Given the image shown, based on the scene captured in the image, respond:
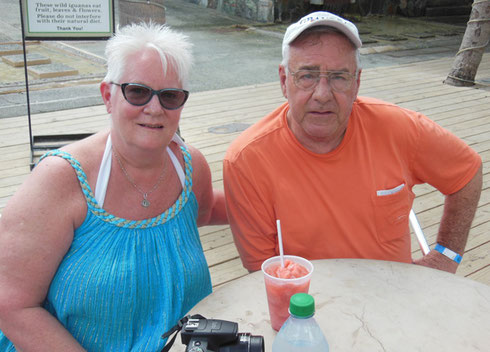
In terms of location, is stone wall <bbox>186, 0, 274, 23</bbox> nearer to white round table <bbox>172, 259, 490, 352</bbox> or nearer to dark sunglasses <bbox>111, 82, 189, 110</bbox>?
dark sunglasses <bbox>111, 82, 189, 110</bbox>

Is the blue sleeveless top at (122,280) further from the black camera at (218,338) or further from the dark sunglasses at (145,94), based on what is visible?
the black camera at (218,338)

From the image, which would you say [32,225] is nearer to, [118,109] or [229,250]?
[118,109]

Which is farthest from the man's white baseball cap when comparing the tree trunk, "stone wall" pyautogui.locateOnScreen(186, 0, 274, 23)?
"stone wall" pyautogui.locateOnScreen(186, 0, 274, 23)

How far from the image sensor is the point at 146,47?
63.5 inches

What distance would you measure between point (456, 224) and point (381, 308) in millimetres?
889

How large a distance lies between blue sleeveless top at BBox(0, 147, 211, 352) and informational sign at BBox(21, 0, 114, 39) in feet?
6.73

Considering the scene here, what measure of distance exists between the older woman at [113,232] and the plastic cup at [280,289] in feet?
1.37

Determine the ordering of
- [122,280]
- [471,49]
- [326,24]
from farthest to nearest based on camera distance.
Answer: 1. [471,49]
2. [326,24]
3. [122,280]

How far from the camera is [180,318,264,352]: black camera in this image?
43.1 inches

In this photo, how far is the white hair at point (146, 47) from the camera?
161 cm

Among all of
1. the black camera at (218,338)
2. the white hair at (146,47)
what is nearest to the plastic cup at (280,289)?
the black camera at (218,338)

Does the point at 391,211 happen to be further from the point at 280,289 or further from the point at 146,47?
the point at 146,47

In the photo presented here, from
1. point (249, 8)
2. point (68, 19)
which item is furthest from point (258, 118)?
point (249, 8)

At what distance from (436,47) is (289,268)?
10.3m
